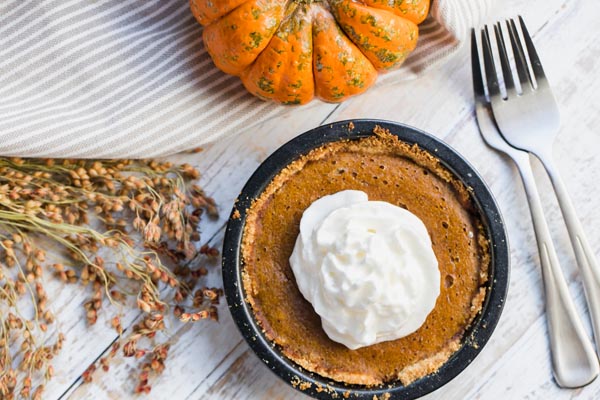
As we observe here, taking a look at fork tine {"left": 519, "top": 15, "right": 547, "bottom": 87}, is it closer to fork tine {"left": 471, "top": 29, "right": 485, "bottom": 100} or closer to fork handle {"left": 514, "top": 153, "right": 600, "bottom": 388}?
fork tine {"left": 471, "top": 29, "right": 485, "bottom": 100}

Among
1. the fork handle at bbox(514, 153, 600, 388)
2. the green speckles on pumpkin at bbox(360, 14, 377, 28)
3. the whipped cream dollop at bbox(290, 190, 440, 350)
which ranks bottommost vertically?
the fork handle at bbox(514, 153, 600, 388)

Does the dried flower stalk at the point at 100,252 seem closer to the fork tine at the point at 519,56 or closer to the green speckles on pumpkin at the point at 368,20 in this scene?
the green speckles on pumpkin at the point at 368,20

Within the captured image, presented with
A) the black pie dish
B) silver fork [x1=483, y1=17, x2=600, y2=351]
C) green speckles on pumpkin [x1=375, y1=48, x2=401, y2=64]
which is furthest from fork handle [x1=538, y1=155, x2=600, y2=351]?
green speckles on pumpkin [x1=375, y1=48, x2=401, y2=64]

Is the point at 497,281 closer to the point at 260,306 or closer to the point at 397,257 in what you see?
the point at 397,257

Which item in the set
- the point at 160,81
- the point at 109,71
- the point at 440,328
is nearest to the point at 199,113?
the point at 160,81

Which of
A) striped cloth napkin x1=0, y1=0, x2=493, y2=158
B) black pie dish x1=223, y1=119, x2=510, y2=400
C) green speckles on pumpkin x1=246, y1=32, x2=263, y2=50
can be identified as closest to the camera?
green speckles on pumpkin x1=246, y1=32, x2=263, y2=50

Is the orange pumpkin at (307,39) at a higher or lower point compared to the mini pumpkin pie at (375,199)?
higher

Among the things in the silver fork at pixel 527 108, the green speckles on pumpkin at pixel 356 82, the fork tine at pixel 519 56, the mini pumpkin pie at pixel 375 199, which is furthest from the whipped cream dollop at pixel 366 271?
the fork tine at pixel 519 56
